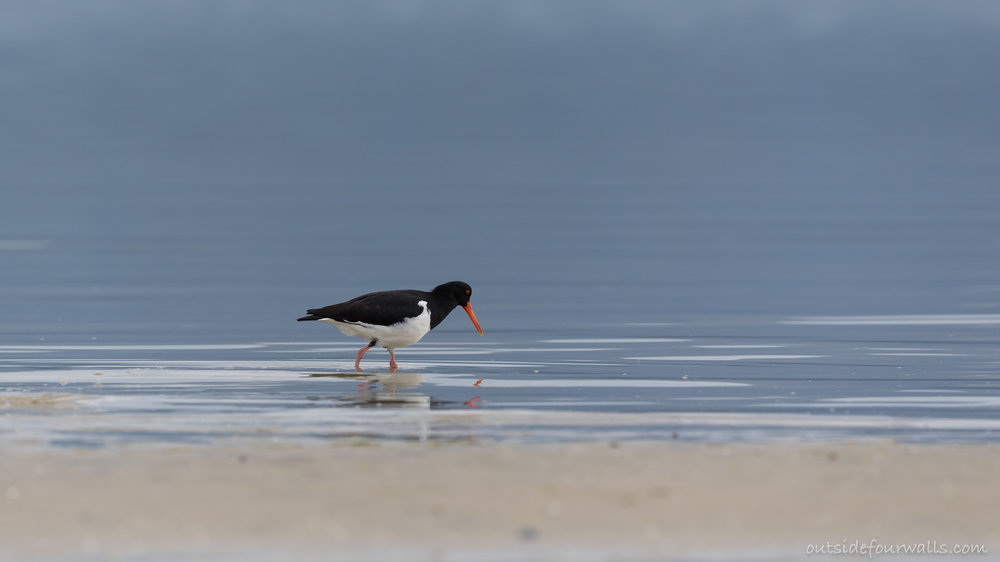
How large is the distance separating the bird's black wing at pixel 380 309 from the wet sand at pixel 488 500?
7.21 m

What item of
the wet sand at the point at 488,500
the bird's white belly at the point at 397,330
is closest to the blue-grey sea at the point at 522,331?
the bird's white belly at the point at 397,330

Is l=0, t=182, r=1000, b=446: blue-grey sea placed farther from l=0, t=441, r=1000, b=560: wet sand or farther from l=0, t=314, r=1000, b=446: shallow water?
l=0, t=441, r=1000, b=560: wet sand

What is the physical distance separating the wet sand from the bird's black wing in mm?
7207

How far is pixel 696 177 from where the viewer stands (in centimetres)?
10775

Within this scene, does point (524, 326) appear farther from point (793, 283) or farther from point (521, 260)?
point (521, 260)

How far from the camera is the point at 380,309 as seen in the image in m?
21.5

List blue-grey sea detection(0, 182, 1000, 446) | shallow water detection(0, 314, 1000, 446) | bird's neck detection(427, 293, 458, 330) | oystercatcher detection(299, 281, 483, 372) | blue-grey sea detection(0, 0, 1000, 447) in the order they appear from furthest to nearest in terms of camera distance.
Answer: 1. bird's neck detection(427, 293, 458, 330)
2. oystercatcher detection(299, 281, 483, 372)
3. blue-grey sea detection(0, 0, 1000, 447)
4. blue-grey sea detection(0, 182, 1000, 446)
5. shallow water detection(0, 314, 1000, 446)

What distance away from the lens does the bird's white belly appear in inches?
844

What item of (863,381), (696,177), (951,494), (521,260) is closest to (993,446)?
(951,494)

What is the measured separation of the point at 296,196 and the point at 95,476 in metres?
68.8

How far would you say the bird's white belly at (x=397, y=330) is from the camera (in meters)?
21.4

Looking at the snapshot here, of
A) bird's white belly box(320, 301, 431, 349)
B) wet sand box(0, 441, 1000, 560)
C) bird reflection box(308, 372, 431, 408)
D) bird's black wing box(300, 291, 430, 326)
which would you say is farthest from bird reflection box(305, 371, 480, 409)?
wet sand box(0, 441, 1000, 560)

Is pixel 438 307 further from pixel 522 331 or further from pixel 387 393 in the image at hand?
pixel 387 393

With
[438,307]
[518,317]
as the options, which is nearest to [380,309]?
[438,307]
